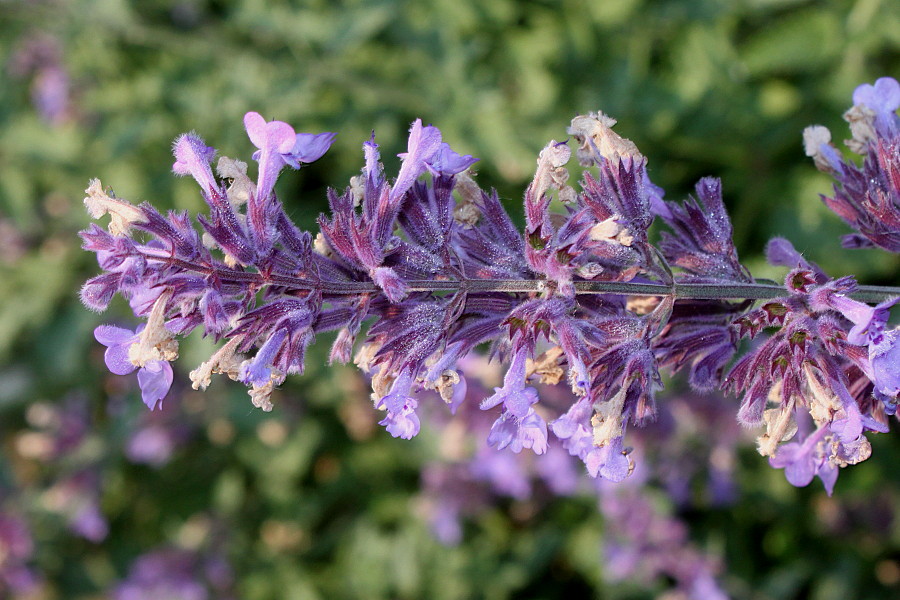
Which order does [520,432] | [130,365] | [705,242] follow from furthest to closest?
[705,242]
[520,432]
[130,365]

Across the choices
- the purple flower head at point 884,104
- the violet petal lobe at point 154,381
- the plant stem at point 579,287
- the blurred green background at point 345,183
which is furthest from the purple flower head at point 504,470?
the violet petal lobe at point 154,381

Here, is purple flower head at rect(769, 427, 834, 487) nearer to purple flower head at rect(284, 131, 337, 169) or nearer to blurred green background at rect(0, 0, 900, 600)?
purple flower head at rect(284, 131, 337, 169)

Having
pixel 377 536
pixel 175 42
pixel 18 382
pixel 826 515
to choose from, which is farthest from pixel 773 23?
pixel 18 382

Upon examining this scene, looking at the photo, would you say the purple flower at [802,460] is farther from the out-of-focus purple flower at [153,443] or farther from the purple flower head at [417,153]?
the out-of-focus purple flower at [153,443]

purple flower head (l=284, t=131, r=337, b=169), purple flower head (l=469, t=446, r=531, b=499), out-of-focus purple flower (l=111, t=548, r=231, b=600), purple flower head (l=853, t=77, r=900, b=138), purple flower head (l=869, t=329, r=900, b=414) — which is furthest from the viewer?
out-of-focus purple flower (l=111, t=548, r=231, b=600)

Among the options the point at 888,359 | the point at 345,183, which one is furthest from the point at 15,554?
the point at 888,359

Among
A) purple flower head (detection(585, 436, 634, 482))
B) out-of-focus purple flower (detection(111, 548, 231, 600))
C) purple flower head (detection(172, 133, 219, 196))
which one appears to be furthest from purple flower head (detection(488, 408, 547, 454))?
out-of-focus purple flower (detection(111, 548, 231, 600))

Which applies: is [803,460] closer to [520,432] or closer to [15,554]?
[520,432]

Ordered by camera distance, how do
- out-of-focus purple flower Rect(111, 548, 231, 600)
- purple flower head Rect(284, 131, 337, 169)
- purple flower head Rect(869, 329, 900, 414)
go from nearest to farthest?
purple flower head Rect(869, 329, 900, 414)
purple flower head Rect(284, 131, 337, 169)
out-of-focus purple flower Rect(111, 548, 231, 600)
